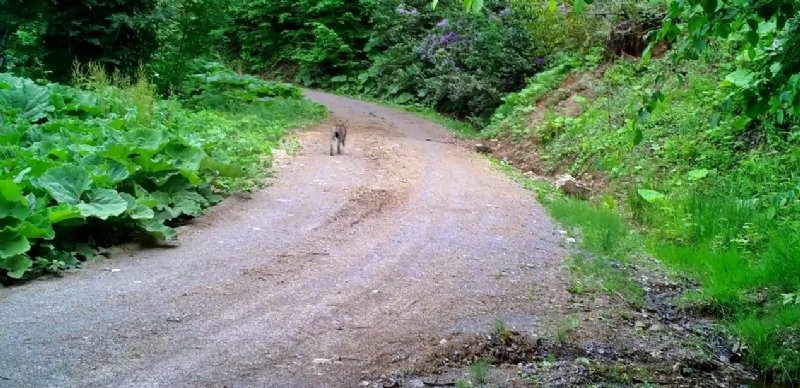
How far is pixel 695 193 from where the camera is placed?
9.44 m

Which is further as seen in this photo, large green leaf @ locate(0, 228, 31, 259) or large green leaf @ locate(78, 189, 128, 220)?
large green leaf @ locate(78, 189, 128, 220)

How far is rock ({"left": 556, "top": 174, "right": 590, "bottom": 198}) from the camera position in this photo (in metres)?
11.1

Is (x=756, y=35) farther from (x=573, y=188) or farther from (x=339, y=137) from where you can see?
(x=339, y=137)

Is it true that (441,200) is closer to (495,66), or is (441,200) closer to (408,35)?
(495,66)

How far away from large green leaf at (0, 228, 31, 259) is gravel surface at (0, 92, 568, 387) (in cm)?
31

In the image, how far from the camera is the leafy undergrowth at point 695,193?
614cm

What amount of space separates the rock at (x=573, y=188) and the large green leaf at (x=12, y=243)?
773 cm

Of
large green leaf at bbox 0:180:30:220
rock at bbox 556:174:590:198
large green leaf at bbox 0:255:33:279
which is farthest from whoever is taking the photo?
rock at bbox 556:174:590:198

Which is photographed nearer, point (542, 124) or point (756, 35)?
point (756, 35)

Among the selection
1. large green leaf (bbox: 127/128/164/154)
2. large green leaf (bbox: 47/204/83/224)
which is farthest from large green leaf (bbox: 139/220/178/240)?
large green leaf (bbox: 127/128/164/154)

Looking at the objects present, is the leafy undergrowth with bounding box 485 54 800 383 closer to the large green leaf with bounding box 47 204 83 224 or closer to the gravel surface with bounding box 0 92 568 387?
the gravel surface with bounding box 0 92 568 387

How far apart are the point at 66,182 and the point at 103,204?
0.38 m

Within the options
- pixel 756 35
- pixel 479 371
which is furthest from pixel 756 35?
pixel 479 371

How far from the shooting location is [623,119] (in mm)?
12969
